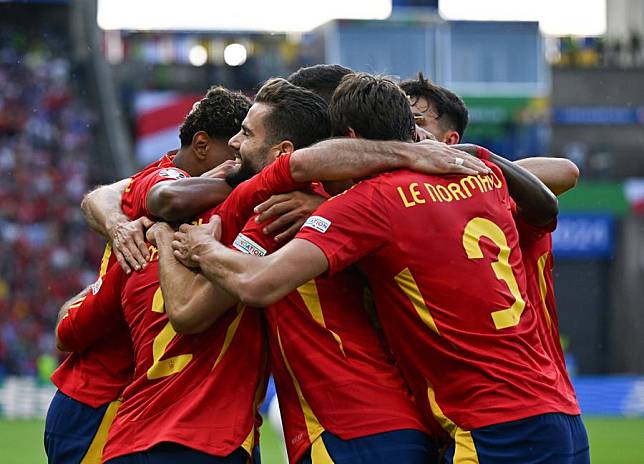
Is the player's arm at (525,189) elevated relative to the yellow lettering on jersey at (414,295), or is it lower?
elevated

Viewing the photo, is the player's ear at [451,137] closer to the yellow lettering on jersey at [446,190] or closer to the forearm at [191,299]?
the yellow lettering on jersey at [446,190]

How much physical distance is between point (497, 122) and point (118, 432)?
24.6 meters

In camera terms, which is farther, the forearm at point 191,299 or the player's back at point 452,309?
the forearm at point 191,299

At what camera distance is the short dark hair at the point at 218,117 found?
4.93 metres

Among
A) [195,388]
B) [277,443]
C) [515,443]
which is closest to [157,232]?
[195,388]

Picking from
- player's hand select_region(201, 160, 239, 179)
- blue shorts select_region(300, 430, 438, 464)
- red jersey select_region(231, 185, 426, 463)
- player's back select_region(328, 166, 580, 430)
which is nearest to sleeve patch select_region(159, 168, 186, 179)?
player's hand select_region(201, 160, 239, 179)

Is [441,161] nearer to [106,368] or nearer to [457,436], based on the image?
[457,436]

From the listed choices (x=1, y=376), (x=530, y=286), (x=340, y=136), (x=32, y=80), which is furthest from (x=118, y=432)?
(x=32, y=80)

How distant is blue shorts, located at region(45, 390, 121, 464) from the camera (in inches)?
201

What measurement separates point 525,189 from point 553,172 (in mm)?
330

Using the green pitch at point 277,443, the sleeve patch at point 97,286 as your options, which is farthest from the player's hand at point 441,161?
the green pitch at point 277,443

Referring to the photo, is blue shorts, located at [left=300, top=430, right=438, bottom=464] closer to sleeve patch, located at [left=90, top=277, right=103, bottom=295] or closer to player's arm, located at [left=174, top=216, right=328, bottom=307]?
player's arm, located at [left=174, top=216, right=328, bottom=307]

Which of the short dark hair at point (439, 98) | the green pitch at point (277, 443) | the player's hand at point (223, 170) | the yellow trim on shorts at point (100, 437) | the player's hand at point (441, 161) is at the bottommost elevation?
the green pitch at point (277, 443)

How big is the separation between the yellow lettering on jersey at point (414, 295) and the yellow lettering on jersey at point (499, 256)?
0.73 feet
